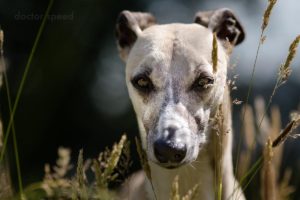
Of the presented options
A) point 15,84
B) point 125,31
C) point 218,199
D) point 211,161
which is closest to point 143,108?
point 211,161

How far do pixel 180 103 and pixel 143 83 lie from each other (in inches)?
13.3

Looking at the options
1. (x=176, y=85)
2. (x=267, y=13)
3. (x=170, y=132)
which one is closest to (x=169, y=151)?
(x=170, y=132)

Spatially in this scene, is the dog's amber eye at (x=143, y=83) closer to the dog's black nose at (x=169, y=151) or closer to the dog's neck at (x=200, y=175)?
the dog's neck at (x=200, y=175)

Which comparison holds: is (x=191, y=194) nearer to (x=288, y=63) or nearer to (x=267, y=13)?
(x=288, y=63)

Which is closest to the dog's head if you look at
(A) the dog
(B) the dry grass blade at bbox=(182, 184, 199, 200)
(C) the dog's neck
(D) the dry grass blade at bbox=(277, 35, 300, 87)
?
(A) the dog

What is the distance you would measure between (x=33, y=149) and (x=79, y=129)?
3.13ft

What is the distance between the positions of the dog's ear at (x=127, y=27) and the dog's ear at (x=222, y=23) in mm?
360

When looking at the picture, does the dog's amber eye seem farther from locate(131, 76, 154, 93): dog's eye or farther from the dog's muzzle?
the dog's muzzle

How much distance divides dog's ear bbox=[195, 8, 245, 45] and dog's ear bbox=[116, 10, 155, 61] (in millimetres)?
360

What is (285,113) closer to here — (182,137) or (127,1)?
(127,1)

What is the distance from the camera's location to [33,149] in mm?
10453

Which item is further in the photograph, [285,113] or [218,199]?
[285,113]

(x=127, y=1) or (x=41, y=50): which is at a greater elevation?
(x=127, y=1)

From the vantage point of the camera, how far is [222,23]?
13.7 ft
